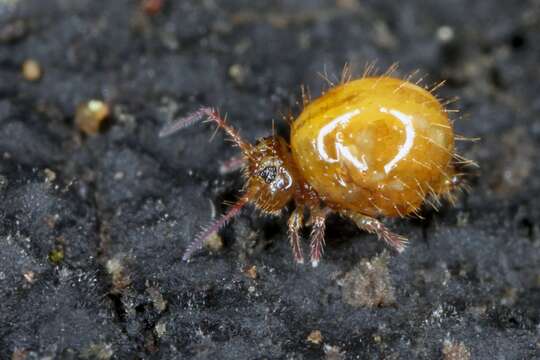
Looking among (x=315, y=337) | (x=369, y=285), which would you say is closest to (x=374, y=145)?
(x=369, y=285)

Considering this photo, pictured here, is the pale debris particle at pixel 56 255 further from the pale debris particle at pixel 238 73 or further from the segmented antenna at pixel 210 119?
the pale debris particle at pixel 238 73

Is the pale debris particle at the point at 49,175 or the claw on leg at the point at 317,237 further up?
the claw on leg at the point at 317,237

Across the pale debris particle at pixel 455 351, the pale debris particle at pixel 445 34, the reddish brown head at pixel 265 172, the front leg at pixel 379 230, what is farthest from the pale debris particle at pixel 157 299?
the pale debris particle at pixel 445 34

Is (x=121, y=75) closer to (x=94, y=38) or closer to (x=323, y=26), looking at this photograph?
(x=94, y=38)

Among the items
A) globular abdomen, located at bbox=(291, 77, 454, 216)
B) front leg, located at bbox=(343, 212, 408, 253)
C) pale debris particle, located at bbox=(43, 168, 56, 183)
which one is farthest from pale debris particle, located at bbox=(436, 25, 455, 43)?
pale debris particle, located at bbox=(43, 168, 56, 183)

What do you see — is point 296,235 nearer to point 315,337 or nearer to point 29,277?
point 315,337

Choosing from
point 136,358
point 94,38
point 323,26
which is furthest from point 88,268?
point 323,26
